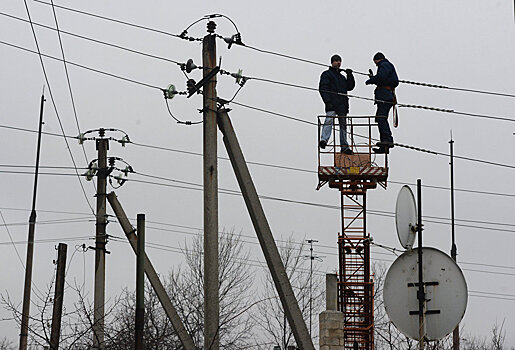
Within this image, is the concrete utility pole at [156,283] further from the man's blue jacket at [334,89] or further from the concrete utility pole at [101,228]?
the man's blue jacket at [334,89]

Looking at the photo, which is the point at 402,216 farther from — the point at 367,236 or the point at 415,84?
the point at 367,236

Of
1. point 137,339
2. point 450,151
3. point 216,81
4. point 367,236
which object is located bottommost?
point 137,339

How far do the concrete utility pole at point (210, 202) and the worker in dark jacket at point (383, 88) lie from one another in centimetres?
428

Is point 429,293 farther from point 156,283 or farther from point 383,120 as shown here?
point 156,283

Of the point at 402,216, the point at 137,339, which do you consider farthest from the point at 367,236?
the point at 402,216

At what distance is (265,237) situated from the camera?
15102 millimetres

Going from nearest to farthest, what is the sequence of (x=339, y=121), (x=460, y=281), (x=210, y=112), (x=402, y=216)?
(x=460, y=281) → (x=402, y=216) → (x=210, y=112) → (x=339, y=121)

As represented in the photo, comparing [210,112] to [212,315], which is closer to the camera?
[212,315]

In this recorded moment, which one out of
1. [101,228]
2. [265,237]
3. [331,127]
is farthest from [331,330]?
[101,228]

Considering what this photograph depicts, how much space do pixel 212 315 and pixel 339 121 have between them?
6669mm

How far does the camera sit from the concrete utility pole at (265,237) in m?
14.5

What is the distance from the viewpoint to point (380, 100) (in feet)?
62.8

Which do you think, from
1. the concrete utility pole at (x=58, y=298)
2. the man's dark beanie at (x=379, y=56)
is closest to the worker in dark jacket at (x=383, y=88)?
the man's dark beanie at (x=379, y=56)

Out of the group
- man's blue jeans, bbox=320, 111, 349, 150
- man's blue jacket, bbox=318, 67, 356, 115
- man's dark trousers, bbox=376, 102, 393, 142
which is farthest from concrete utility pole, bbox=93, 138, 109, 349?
man's dark trousers, bbox=376, 102, 393, 142
